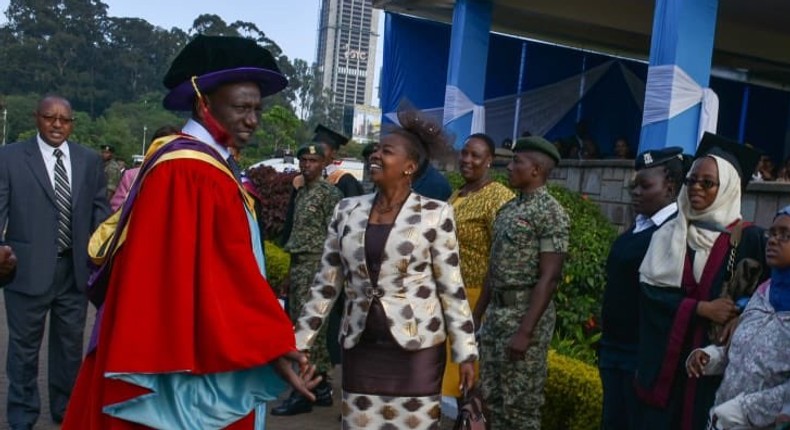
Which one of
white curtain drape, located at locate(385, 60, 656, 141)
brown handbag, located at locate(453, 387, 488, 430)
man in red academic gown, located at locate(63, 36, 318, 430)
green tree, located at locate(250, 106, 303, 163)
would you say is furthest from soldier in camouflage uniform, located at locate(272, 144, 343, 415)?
green tree, located at locate(250, 106, 303, 163)

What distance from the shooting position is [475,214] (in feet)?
16.0

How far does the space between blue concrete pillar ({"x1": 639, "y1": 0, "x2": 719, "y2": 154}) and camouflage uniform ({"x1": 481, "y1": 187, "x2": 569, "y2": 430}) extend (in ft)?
17.9

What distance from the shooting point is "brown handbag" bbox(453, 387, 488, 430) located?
134 inches

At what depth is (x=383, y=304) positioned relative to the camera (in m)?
3.49

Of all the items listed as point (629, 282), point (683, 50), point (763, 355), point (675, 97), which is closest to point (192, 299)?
point (763, 355)

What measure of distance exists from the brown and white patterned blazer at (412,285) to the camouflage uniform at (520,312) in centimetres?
75

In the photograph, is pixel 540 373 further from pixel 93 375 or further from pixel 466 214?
pixel 93 375

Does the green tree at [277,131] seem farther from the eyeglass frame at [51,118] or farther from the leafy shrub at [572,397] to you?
the leafy shrub at [572,397]

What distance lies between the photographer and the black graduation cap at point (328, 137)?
6438 millimetres

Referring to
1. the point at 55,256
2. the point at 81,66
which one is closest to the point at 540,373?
the point at 55,256

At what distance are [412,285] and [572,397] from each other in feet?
5.85

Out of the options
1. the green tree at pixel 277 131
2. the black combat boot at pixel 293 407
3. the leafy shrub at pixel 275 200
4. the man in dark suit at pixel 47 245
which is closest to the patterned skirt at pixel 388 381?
the black combat boot at pixel 293 407

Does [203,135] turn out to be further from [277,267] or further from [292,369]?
[277,267]

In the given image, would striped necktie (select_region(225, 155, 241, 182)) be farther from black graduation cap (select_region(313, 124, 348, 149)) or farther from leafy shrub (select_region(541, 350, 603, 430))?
black graduation cap (select_region(313, 124, 348, 149))
